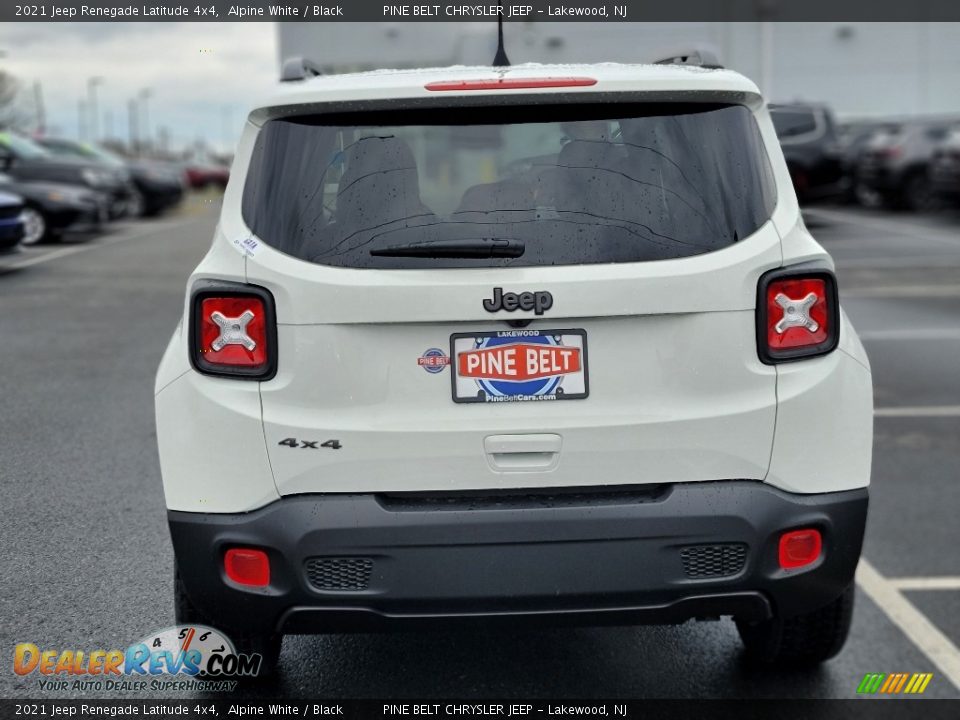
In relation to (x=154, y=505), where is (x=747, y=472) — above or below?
above

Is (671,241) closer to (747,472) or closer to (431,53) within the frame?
(747,472)

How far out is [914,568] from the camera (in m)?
8.73

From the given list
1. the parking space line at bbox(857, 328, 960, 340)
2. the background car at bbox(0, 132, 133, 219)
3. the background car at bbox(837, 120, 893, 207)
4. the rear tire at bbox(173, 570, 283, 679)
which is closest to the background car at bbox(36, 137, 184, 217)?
the background car at bbox(0, 132, 133, 219)

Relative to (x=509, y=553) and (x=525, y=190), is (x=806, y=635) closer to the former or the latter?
(x=509, y=553)

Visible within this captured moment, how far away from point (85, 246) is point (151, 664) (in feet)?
48.6

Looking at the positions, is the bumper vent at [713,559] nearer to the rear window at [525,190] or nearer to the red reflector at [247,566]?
the rear window at [525,190]

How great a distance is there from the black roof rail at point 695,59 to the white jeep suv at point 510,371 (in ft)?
1.56

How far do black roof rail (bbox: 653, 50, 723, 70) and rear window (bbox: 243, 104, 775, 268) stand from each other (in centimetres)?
49

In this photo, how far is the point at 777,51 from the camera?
158 feet

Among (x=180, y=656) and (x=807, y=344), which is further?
(x=180, y=656)

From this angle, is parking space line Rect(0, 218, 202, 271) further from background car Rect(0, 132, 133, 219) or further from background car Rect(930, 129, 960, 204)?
background car Rect(930, 129, 960, 204)

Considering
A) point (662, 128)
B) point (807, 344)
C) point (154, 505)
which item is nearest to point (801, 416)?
point (807, 344)

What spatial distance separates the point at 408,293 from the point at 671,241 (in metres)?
0.66

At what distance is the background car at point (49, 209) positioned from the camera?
47.6 feet
